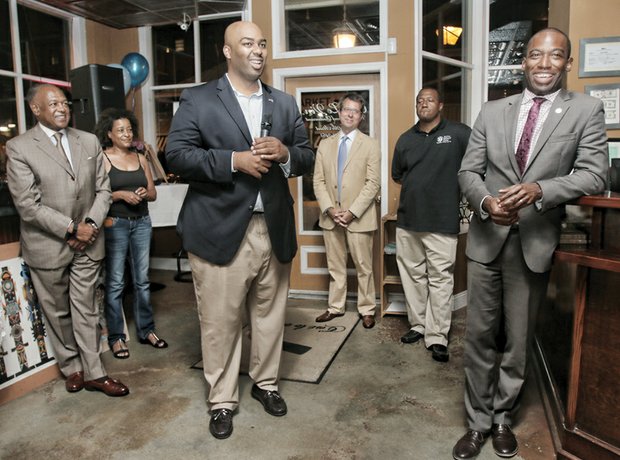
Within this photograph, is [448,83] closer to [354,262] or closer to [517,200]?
[354,262]

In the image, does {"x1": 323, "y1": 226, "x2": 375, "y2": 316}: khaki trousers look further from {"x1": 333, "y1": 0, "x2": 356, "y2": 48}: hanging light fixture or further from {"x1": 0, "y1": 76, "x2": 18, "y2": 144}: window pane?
{"x1": 0, "y1": 76, "x2": 18, "y2": 144}: window pane

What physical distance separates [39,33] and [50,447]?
13.4ft

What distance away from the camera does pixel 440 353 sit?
3.17 meters

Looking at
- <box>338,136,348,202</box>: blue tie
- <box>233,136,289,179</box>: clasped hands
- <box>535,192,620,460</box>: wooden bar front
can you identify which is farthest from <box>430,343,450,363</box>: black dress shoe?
<box>233,136,289,179</box>: clasped hands

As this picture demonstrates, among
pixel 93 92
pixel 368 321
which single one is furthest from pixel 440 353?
pixel 93 92

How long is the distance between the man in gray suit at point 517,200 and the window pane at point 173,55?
411 cm

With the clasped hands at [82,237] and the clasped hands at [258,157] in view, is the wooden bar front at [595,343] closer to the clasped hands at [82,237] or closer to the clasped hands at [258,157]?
the clasped hands at [258,157]

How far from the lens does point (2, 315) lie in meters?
2.70

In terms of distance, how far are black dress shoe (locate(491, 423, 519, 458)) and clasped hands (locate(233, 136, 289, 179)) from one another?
154 cm

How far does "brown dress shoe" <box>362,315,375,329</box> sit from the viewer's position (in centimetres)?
378

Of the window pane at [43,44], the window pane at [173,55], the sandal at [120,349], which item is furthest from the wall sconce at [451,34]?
the window pane at [43,44]

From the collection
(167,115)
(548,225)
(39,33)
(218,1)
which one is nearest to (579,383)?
(548,225)

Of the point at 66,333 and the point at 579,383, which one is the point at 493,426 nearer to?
the point at 579,383

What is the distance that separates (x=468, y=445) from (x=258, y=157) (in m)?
1.52
